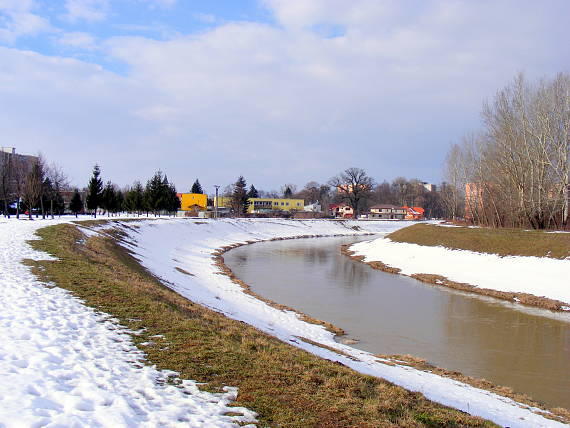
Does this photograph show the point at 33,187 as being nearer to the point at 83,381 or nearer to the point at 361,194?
the point at 83,381

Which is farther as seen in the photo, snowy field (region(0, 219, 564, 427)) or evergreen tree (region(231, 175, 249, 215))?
evergreen tree (region(231, 175, 249, 215))

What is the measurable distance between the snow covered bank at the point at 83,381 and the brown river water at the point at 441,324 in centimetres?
850

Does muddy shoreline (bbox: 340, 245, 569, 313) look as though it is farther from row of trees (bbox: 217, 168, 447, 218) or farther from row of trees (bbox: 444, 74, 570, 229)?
row of trees (bbox: 217, 168, 447, 218)

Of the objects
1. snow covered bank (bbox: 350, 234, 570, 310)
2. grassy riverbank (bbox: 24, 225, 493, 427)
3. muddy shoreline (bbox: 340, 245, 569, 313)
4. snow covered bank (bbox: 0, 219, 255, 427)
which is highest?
snow covered bank (bbox: 0, 219, 255, 427)

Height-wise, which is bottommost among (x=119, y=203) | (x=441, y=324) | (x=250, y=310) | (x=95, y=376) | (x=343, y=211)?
(x=441, y=324)

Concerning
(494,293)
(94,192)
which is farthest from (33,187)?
(494,293)

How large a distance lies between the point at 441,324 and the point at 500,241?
16930mm

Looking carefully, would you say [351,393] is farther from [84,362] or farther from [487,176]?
[487,176]

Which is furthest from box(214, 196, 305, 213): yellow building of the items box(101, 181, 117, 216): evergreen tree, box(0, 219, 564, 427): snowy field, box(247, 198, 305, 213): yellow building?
box(0, 219, 564, 427): snowy field

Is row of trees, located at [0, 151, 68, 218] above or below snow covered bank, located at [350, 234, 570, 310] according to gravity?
above

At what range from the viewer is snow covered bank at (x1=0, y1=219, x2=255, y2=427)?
5.10 metres

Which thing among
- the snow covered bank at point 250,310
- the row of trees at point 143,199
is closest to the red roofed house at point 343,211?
the row of trees at point 143,199

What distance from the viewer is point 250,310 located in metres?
17.3

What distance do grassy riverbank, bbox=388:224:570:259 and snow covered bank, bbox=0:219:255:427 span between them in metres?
26.8
